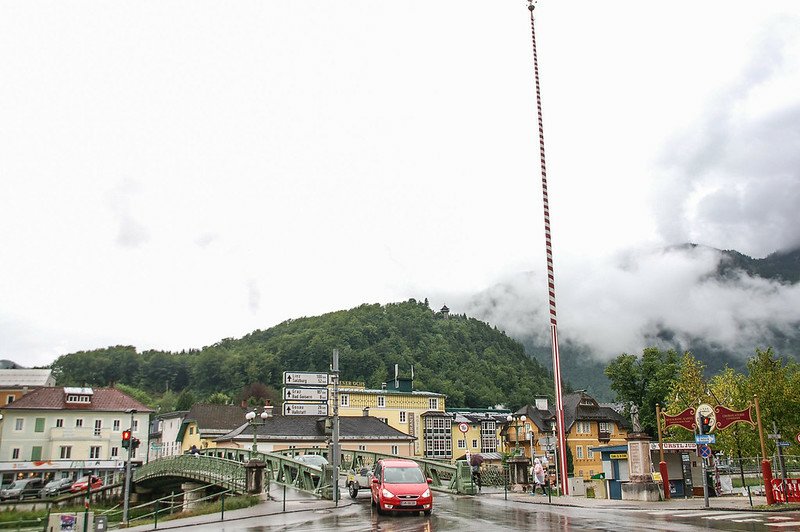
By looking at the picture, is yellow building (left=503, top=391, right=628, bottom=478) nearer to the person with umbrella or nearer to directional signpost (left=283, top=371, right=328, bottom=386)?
directional signpost (left=283, top=371, right=328, bottom=386)

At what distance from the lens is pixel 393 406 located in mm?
84938

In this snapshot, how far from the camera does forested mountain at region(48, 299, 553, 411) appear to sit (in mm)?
135125

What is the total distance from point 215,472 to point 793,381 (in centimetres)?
3710

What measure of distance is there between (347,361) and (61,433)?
70833 mm

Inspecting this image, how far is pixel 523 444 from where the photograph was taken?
7812 centimetres

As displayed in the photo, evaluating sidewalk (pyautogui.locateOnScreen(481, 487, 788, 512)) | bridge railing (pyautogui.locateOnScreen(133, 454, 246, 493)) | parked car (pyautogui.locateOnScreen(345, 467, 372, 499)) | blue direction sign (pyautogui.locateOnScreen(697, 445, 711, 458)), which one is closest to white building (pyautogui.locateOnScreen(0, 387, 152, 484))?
bridge railing (pyautogui.locateOnScreen(133, 454, 246, 493))

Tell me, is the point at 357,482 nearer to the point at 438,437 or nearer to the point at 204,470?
the point at 204,470

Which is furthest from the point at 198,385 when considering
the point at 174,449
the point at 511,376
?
the point at 511,376

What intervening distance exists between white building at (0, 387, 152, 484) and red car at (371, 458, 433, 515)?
5246 cm

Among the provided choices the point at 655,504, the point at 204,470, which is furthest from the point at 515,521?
the point at 204,470

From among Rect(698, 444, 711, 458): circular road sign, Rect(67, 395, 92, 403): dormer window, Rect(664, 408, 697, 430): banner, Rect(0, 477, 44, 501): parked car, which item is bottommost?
Rect(0, 477, 44, 501): parked car

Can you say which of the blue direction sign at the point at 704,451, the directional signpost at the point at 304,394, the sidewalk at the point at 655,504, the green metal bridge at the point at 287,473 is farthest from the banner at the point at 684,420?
the directional signpost at the point at 304,394

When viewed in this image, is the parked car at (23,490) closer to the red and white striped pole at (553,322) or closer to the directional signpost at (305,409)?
the directional signpost at (305,409)

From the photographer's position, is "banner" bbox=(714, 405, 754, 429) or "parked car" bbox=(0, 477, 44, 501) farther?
"parked car" bbox=(0, 477, 44, 501)
